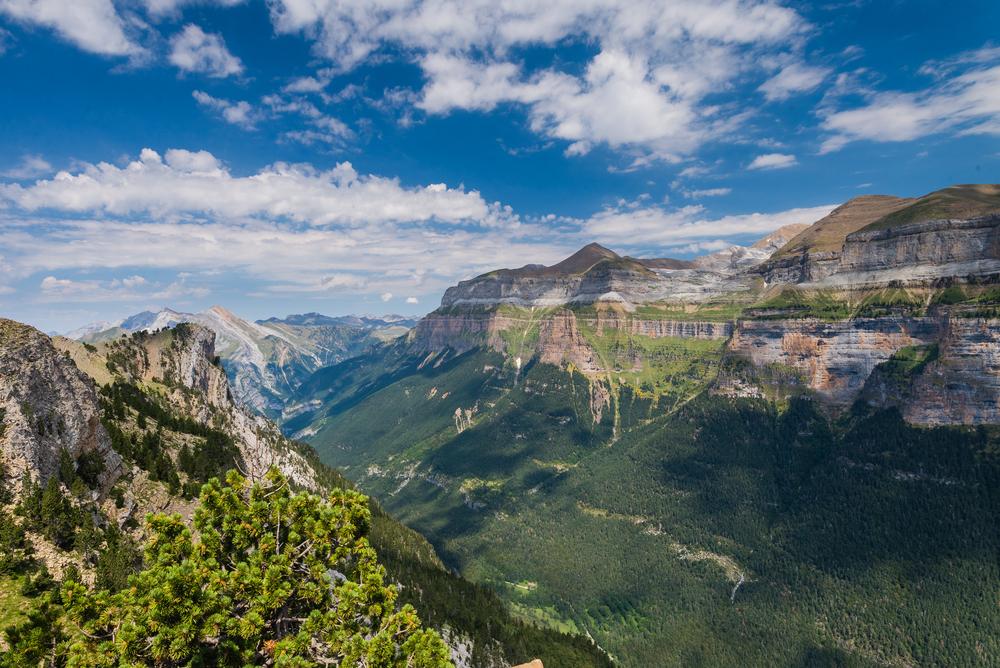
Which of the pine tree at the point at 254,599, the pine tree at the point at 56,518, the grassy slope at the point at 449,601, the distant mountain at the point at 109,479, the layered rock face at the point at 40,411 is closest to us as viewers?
the pine tree at the point at 254,599

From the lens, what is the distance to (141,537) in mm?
46188

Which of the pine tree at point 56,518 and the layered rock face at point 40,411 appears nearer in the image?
the pine tree at point 56,518

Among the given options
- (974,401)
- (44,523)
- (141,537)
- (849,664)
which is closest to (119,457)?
(141,537)

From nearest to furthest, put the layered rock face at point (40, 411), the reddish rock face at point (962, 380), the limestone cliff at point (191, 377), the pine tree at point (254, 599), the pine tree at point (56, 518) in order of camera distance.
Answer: the pine tree at point (254, 599), the pine tree at point (56, 518), the layered rock face at point (40, 411), the limestone cliff at point (191, 377), the reddish rock face at point (962, 380)

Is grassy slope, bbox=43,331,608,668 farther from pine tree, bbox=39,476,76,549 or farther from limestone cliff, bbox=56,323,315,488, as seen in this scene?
pine tree, bbox=39,476,76,549

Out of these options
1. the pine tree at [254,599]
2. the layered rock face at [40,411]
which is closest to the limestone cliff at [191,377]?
the layered rock face at [40,411]

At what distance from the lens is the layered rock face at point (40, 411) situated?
39.3 m

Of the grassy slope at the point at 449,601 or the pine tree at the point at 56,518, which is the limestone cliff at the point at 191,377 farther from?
the pine tree at the point at 56,518

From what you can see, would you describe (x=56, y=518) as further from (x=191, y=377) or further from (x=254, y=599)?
(x=191, y=377)

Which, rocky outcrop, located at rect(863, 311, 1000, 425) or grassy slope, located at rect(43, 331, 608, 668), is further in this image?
rocky outcrop, located at rect(863, 311, 1000, 425)

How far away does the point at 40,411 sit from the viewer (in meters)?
43.4

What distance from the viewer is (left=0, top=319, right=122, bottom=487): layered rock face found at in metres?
39.3

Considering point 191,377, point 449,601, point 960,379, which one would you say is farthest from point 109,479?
point 960,379

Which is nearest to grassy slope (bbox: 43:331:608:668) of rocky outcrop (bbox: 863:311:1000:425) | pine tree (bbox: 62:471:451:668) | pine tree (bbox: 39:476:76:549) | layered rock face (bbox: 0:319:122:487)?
layered rock face (bbox: 0:319:122:487)
